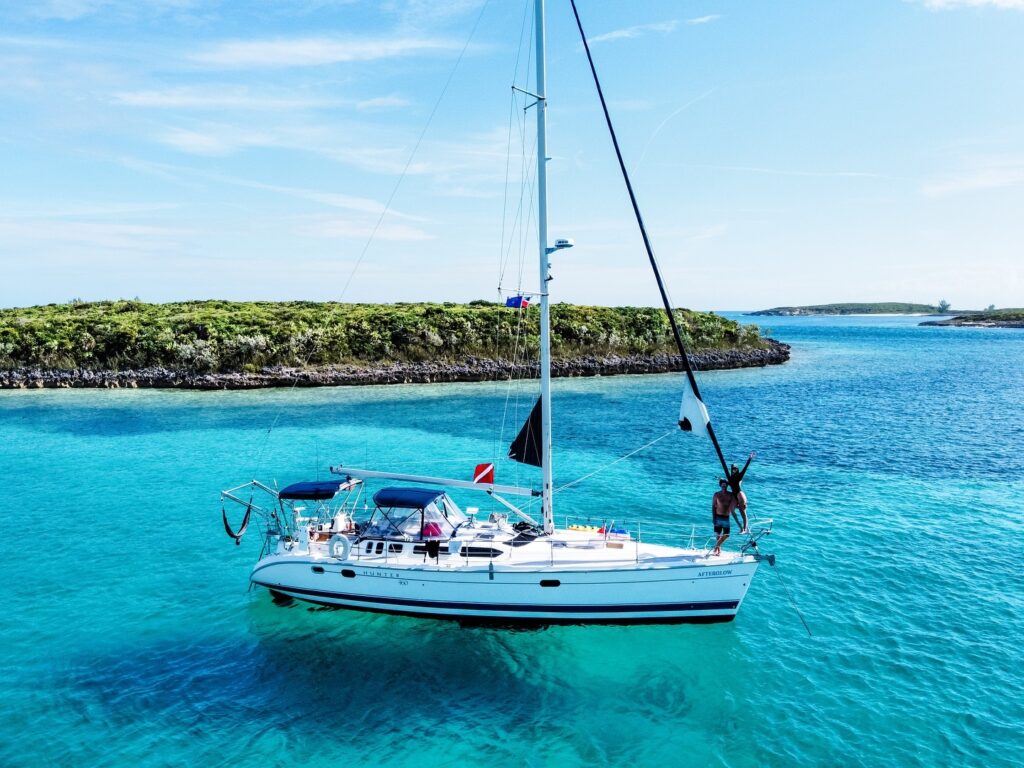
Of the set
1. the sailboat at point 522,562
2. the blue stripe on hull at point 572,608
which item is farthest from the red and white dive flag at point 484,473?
the blue stripe on hull at point 572,608

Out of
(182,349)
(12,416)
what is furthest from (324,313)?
(12,416)

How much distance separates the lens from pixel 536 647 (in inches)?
600

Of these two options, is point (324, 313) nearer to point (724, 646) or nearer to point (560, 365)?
point (560, 365)

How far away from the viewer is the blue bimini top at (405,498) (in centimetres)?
1669

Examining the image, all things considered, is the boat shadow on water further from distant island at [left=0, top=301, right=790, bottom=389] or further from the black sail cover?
distant island at [left=0, top=301, right=790, bottom=389]

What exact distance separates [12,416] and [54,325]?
27.2 m

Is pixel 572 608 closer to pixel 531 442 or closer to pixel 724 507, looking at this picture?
pixel 531 442

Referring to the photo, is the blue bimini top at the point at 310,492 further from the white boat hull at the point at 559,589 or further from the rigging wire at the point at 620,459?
the rigging wire at the point at 620,459

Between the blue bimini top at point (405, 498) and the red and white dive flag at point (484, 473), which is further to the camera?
the red and white dive flag at point (484, 473)

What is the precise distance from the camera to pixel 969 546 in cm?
2075

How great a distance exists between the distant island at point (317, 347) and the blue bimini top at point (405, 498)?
135 ft

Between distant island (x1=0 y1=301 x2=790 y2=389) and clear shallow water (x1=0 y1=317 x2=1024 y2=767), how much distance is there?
92.8ft

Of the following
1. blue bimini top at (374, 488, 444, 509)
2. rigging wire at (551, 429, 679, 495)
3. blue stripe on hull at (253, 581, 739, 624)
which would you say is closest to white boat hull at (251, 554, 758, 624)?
blue stripe on hull at (253, 581, 739, 624)

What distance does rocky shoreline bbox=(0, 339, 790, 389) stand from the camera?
57312mm
